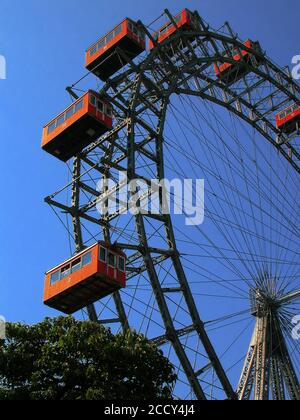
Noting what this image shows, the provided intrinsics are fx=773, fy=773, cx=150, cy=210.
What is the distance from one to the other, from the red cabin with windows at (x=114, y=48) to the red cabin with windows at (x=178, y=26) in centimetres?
268

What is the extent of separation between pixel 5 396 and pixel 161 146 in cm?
1930

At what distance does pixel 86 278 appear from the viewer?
3428 cm

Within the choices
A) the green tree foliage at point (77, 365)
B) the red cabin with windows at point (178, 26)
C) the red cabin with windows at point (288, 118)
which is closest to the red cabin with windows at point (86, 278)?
the green tree foliage at point (77, 365)

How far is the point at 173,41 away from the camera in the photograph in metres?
46.3

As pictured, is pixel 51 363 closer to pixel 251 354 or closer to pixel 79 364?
pixel 79 364

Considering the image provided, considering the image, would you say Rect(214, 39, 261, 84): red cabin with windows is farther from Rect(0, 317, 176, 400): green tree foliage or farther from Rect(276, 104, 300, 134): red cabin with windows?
Rect(0, 317, 176, 400): green tree foliage

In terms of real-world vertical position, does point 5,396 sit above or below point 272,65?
below

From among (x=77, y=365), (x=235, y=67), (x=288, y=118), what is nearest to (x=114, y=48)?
(x=235, y=67)

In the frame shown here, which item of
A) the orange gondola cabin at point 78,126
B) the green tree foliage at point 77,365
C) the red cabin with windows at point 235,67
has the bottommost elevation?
the green tree foliage at point 77,365

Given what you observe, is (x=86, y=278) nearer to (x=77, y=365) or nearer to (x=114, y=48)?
(x=77, y=365)

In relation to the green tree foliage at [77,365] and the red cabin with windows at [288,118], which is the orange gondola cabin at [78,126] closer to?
the green tree foliage at [77,365]

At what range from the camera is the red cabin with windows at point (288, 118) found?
184 feet
